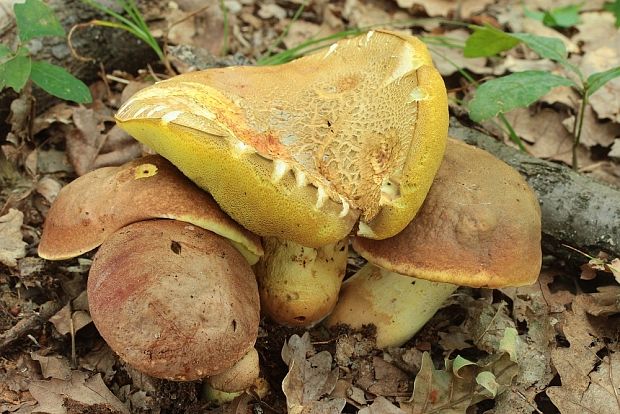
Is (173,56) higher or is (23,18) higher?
(23,18)

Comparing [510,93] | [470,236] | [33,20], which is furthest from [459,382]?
[33,20]

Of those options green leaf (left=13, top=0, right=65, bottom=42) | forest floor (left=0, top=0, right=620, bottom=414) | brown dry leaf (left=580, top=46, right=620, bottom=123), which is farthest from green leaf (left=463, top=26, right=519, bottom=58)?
green leaf (left=13, top=0, right=65, bottom=42)

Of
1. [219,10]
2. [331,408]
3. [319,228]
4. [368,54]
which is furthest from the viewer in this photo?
[219,10]

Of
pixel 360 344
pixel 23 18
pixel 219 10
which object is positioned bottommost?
pixel 360 344

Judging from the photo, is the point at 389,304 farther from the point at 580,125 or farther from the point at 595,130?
the point at 595,130

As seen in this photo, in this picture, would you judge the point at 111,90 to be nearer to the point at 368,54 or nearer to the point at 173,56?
the point at 173,56

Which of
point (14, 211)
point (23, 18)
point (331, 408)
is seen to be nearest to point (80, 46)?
point (23, 18)

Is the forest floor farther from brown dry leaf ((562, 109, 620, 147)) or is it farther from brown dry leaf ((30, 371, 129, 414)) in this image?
brown dry leaf ((562, 109, 620, 147))
